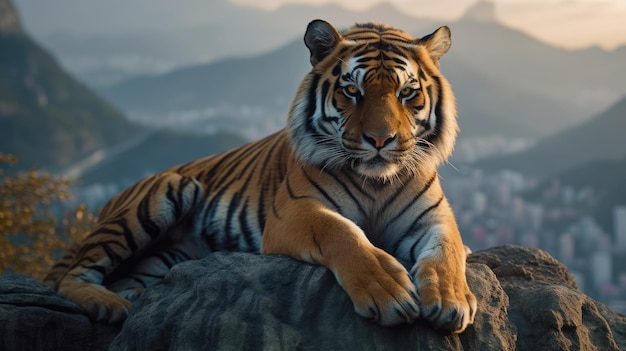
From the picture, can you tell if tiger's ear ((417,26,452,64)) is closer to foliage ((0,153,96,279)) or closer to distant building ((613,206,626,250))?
foliage ((0,153,96,279))

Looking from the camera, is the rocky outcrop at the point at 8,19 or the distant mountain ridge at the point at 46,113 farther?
the rocky outcrop at the point at 8,19

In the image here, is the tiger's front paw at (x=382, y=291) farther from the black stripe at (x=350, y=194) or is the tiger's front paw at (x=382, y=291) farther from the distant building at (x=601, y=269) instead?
the distant building at (x=601, y=269)

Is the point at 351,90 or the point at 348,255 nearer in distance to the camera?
the point at 348,255

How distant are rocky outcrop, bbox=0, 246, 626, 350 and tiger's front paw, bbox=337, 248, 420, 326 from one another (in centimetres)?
5

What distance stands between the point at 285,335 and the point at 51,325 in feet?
3.89

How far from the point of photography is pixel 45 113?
24625 mm

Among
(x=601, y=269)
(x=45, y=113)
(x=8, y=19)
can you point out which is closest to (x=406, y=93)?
(x=601, y=269)

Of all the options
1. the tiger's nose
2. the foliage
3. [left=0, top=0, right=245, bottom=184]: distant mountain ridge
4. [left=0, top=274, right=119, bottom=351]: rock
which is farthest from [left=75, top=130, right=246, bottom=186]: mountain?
the tiger's nose

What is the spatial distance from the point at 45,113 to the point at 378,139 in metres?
Result: 23.5

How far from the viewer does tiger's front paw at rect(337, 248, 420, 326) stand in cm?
231

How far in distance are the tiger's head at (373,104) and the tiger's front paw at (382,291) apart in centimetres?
42

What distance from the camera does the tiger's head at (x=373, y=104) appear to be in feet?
8.78

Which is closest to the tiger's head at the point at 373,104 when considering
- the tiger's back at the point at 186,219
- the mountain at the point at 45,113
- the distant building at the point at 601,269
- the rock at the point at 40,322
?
the tiger's back at the point at 186,219

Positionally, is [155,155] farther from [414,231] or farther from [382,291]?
[382,291]
